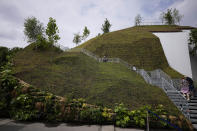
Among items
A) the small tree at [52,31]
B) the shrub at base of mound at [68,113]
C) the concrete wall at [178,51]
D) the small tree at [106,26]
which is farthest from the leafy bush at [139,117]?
the small tree at [106,26]

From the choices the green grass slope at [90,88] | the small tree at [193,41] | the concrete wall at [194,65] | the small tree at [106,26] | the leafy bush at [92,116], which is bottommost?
the leafy bush at [92,116]

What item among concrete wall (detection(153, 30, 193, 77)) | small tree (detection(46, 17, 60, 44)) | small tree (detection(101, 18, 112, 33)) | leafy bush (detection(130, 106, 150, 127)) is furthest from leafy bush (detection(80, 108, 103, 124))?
small tree (detection(101, 18, 112, 33))

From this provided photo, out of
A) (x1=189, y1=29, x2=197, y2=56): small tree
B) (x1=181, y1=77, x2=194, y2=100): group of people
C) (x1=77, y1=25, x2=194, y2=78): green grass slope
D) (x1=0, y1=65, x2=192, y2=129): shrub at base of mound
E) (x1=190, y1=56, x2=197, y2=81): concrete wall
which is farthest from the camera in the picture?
(x1=189, y1=29, x2=197, y2=56): small tree

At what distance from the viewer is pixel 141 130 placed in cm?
451

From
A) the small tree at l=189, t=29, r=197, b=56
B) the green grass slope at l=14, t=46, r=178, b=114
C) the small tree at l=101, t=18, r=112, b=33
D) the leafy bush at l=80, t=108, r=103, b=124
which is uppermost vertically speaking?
the small tree at l=101, t=18, r=112, b=33

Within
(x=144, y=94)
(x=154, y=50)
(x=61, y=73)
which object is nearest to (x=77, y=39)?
(x=154, y=50)

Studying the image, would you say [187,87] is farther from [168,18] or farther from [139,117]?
[168,18]

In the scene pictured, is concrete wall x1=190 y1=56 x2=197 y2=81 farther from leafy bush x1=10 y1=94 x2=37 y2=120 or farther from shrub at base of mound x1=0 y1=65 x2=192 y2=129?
leafy bush x1=10 y1=94 x2=37 y2=120

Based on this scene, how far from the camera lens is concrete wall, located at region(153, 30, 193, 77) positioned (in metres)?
19.4

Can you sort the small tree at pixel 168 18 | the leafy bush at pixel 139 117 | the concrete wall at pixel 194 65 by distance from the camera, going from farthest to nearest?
the small tree at pixel 168 18, the concrete wall at pixel 194 65, the leafy bush at pixel 139 117

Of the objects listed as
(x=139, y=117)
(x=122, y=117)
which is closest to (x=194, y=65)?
(x=139, y=117)

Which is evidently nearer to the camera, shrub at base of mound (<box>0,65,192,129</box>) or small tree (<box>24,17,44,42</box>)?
shrub at base of mound (<box>0,65,192,129</box>)

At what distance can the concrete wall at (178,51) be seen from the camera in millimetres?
19422

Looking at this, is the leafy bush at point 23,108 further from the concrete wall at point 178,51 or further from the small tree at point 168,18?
the small tree at point 168,18
